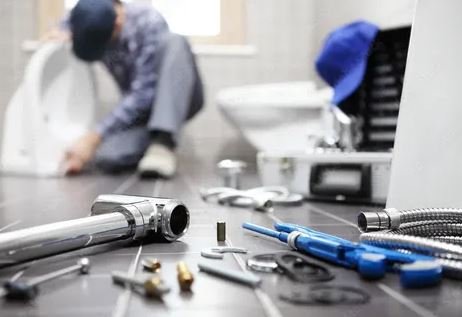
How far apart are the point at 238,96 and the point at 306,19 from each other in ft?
2.61

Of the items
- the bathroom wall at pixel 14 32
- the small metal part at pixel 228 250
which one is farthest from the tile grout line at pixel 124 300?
the bathroom wall at pixel 14 32

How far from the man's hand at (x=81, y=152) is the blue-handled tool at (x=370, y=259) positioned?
70.0 inches

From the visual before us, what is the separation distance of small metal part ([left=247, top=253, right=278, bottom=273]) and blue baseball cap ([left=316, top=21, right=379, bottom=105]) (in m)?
0.96

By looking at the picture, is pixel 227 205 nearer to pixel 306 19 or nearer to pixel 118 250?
pixel 118 250

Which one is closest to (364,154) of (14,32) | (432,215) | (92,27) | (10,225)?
(432,215)

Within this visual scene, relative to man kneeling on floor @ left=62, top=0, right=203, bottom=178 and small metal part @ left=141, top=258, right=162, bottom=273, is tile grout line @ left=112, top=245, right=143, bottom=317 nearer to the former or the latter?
small metal part @ left=141, top=258, right=162, bottom=273

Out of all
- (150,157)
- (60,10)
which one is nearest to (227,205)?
(150,157)

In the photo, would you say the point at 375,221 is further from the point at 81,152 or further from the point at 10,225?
the point at 81,152

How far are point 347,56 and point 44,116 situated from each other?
1.38m

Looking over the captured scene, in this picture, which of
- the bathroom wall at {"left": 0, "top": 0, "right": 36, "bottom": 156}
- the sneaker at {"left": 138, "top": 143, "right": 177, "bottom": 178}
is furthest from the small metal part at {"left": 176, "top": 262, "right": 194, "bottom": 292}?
the bathroom wall at {"left": 0, "top": 0, "right": 36, "bottom": 156}

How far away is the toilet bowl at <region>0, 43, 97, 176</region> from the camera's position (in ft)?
7.61

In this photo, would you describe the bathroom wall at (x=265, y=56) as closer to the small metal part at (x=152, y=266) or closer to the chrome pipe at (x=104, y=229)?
the chrome pipe at (x=104, y=229)

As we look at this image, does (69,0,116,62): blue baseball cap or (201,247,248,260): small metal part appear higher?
(69,0,116,62): blue baseball cap

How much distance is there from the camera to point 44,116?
7.80ft
